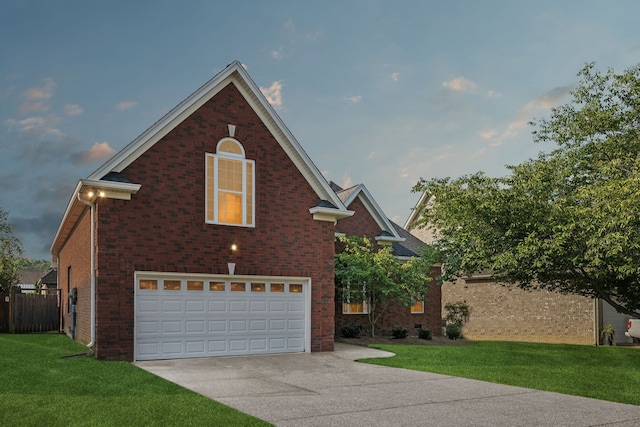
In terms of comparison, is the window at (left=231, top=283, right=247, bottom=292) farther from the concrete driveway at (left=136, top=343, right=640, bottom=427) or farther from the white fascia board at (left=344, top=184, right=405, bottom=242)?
the white fascia board at (left=344, top=184, right=405, bottom=242)

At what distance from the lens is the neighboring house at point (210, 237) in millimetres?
14336

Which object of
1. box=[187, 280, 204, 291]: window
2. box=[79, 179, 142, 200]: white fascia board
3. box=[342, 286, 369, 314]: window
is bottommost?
box=[342, 286, 369, 314]: window

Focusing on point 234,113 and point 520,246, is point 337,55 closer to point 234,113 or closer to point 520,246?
point 234,113

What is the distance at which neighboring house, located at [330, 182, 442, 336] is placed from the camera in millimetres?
24109

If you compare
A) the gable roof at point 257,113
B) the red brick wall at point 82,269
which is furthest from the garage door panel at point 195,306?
the gable roof at point 257,113

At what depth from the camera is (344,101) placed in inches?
863

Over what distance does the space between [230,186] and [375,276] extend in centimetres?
810

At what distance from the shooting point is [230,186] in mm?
16203

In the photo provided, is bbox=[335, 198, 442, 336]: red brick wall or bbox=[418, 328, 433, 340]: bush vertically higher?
bbox=[335, 198, 442, 336]: red brick wall

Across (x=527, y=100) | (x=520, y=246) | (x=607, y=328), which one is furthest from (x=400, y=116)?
(x=607, y=328)

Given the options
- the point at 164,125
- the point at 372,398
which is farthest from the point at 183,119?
the point at 372,398

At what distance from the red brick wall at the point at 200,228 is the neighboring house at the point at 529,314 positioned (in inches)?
263

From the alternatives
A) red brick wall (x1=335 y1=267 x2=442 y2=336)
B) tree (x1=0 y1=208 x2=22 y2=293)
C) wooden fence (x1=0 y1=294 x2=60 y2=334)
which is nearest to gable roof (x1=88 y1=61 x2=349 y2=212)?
red brick wall (x1=335 y1=267 x2=442 y2=336)

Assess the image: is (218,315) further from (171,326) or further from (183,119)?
(183,119)
